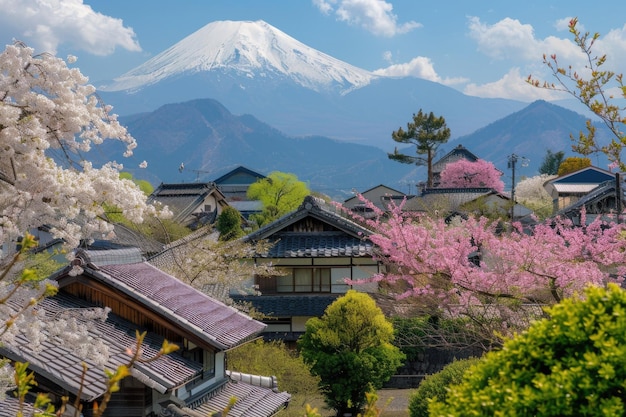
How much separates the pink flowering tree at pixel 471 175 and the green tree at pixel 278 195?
17.4 m

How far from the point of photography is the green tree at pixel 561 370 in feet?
10.2

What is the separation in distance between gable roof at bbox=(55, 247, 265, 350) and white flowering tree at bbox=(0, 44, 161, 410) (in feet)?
15.4

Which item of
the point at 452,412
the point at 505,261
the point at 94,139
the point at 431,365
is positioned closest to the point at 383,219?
the point at 431,365

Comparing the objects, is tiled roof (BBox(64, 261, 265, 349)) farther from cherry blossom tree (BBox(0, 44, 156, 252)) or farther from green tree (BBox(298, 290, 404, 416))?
green tree (BBox(298, 290, 404, 416))

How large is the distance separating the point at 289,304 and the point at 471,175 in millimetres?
42613

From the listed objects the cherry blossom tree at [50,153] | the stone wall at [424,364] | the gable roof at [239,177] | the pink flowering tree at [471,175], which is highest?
the gable roof at [239,177]

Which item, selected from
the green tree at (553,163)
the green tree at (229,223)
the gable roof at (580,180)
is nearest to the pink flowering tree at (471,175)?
the gable roof at (580,180)

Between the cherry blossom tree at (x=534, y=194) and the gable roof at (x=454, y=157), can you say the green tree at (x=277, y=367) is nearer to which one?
the cherry blossom tree at (x=534, y=194)

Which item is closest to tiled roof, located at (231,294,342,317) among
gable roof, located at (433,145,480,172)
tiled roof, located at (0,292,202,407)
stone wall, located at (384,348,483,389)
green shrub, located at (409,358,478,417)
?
stone wall, located at (384,348,483,389)

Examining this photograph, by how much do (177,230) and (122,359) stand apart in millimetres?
25229

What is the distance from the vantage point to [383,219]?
4169cm

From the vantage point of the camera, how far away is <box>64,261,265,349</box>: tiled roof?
11.9m

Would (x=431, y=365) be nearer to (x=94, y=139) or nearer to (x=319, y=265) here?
(x=319, y=265)

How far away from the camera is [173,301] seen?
41.0ft
